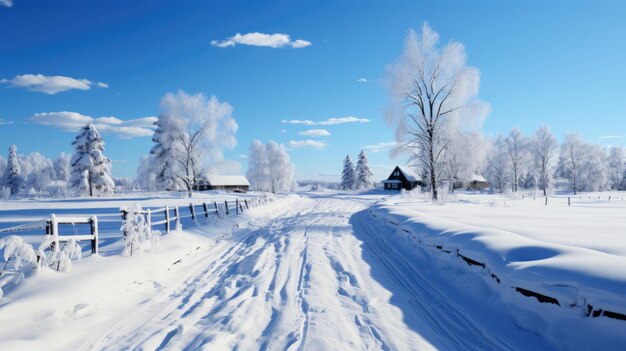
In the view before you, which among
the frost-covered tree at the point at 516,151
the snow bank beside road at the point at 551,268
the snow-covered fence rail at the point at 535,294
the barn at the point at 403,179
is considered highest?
the frost-covered tree at the point at 516,151

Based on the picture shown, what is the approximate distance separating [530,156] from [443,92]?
153 ft

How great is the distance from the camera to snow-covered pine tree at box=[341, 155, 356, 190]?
3196 inches

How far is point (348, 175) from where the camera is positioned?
81.9 m

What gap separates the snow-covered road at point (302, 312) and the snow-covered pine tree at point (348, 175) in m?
72.3

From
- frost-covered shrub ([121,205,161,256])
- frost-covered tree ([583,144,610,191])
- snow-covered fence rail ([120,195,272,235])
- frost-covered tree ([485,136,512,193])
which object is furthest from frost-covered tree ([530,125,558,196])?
frost-covered shrub ([121,205,161,256])

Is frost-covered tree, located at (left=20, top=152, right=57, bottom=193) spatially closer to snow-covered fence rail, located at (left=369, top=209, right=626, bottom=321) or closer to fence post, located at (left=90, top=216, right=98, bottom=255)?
fence post, located at (left=90, top=216, right=98, bottom=255)

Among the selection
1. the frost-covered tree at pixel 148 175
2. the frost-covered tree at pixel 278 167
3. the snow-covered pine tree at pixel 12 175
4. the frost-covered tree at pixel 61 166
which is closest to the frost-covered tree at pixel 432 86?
the frost-covered tree at pixel 148 175

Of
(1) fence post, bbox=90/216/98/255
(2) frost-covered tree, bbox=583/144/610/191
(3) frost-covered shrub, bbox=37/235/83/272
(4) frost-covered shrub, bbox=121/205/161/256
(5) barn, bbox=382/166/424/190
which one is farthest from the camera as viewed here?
(5) barn, bbox=382/166/424/190

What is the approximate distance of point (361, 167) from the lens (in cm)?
7956

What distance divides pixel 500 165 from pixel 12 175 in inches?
3253

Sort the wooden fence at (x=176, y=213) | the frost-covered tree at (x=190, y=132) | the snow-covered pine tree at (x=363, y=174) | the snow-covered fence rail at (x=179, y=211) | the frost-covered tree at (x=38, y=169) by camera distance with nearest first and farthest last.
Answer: the wooden fence at (x=176, y=213) → the snow-covered fence rail at (x=179, y=211) → the frost-covered tree at (x=190, y=132) → the snow-covered pine tree at (x=363, y=174) → the frost-covered tree at (x=38, y=169)

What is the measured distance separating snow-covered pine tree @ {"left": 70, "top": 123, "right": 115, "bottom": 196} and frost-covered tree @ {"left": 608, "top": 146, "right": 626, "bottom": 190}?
90.4m

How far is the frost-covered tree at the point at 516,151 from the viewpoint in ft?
192

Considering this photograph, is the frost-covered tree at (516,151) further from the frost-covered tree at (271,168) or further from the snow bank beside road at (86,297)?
the snow bank beside road at (86,297)
